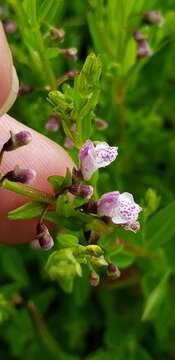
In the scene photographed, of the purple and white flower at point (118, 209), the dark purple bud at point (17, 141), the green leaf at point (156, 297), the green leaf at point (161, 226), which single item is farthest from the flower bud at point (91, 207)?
the green leaf at point (156, 297)

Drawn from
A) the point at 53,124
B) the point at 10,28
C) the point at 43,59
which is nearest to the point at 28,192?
the point at 53,124

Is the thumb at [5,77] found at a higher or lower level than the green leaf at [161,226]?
higher

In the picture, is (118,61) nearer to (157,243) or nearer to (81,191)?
(157,243)

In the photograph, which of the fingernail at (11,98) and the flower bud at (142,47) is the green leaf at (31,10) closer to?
the fingernail at (11,98)

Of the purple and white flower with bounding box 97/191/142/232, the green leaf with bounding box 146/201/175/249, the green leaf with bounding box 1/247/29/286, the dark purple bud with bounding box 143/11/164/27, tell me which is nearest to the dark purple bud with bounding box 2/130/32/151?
the purple and white flower with bounding box 97/191/142/232

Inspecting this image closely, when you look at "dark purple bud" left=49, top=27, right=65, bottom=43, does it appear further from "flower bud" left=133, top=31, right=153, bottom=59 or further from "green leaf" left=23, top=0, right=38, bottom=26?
"flower bud" left=133, top=31, right=153, bottom=59

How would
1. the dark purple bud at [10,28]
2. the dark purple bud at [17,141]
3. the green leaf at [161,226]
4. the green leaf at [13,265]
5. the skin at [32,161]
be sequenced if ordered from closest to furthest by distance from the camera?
the dark purple bud at [17,141] < the skin at [32,161] < the green leaf at [161,226] < the dark purple bud at [10,28] < the green leaf at [13,265]
